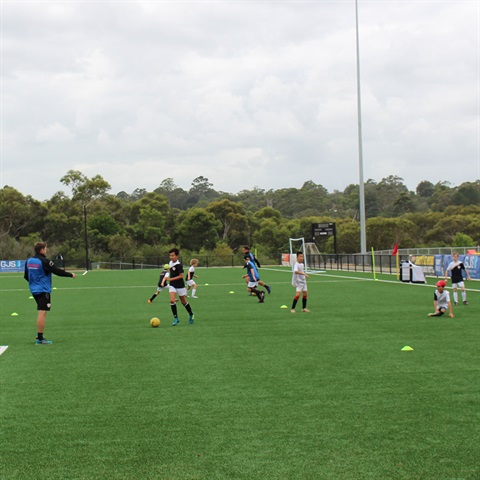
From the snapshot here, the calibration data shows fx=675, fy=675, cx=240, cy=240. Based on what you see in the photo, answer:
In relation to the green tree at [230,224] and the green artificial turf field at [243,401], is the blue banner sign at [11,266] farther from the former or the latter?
the green artificial turf field at [243,401]

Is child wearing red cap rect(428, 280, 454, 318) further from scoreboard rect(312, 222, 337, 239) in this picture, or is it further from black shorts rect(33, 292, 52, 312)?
scoreboard rect(312, 222, 337, 239)

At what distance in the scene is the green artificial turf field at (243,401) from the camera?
562 cm

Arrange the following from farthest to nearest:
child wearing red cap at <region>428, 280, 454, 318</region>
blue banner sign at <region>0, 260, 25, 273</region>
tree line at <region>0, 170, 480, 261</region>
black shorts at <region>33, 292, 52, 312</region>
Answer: tree line at <region>0, 170, 480, 261</region>
blue banner sign at <region>0, 260, 25, 273</region>
child wearing red cap at <region>428, 280, 454, 318</region>
black shorts at <region>33, 292, 52, 312</region>

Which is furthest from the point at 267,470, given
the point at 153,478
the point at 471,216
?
the point at 471,216

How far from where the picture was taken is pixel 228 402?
7785mm

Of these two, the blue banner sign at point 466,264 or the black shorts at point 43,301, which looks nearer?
the black shorts at point 43,301

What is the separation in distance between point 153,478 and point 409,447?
7.50 feet

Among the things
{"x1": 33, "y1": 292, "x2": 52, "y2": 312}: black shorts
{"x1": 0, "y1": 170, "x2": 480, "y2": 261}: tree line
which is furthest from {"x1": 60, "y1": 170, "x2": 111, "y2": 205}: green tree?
{"x1": 33, "y1": 292, "x2": 52, "y2": 312}: black shorts

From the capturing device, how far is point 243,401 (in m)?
7.83

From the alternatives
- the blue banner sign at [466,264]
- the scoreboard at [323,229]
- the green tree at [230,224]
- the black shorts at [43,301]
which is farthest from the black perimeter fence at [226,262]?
the black shorts at [43,301]

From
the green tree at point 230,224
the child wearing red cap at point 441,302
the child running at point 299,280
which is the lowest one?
the child wearing red cap at point 441,302

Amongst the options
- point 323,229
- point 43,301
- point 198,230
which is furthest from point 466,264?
point 198,230

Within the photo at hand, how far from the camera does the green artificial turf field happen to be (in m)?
5.62

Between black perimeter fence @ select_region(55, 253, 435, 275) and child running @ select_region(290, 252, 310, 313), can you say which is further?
black perimeter fence @ select_region(55, 253, 435, 275)
